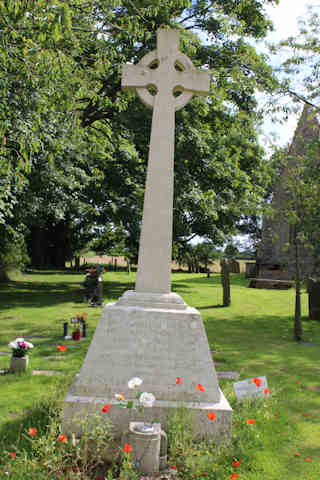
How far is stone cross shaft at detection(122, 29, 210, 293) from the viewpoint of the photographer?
13.9ft

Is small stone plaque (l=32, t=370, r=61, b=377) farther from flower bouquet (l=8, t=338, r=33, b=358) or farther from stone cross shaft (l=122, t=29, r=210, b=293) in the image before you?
stone cross shaft (l=122, t=29, r=210, b=293)

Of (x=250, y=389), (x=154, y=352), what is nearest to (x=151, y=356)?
(x=154, y=352)

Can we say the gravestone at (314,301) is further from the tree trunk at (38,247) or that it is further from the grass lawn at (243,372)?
the tree trunk at (38,247)

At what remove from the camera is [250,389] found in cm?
475

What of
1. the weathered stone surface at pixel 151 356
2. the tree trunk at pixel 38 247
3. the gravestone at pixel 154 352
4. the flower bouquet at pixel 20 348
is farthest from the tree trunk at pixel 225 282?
the tree trunk at pixel 38 247

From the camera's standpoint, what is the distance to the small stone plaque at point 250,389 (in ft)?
15.3

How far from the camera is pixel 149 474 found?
329 cm

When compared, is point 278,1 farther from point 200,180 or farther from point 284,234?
point 284,234

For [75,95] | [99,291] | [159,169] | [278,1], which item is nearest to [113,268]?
[99,291]

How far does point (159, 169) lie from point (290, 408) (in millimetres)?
3574

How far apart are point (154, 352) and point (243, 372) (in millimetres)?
3411

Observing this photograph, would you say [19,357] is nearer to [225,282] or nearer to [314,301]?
[314,301]

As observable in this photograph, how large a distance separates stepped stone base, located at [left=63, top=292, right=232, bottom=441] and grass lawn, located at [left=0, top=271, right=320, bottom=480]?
0.41m

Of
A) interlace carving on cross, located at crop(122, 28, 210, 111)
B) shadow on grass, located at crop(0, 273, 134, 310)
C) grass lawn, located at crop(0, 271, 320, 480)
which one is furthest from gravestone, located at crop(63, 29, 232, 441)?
shadow on grass, located at crop(0, 273, 134, 310)
